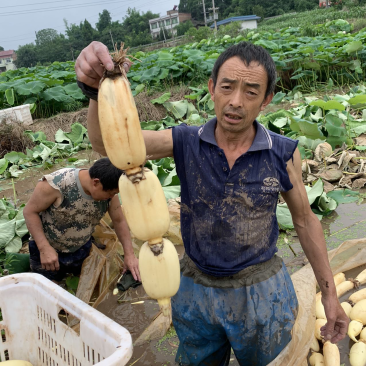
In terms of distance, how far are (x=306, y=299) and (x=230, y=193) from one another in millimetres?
1042

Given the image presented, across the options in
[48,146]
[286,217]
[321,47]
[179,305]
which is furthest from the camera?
[321,47]

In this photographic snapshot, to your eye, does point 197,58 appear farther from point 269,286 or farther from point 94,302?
point 269,286

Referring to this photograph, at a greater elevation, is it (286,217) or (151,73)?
(151,73)

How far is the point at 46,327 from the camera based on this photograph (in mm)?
2012

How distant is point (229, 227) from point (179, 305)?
18.3 inches

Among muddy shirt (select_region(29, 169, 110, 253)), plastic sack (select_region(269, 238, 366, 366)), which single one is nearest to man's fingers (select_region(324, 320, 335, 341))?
plastic sack (select_region(269, 238, 366, 366))

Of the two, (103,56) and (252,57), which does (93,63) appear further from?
(252,57)

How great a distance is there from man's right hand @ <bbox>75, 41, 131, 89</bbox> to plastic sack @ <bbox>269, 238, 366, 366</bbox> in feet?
4.75

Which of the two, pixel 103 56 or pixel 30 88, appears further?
pixel 30 88

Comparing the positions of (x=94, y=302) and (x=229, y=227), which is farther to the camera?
(x=94, y=302)

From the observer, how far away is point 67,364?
75.0 inches

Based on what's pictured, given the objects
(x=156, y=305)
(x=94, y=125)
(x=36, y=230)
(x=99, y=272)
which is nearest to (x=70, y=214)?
(x=36, y=230)

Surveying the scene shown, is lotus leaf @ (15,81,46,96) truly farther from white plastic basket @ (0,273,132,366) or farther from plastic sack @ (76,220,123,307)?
white plastic basket @ (0,273,132,366)

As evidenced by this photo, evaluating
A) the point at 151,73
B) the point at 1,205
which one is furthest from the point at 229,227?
the point at 151,73
